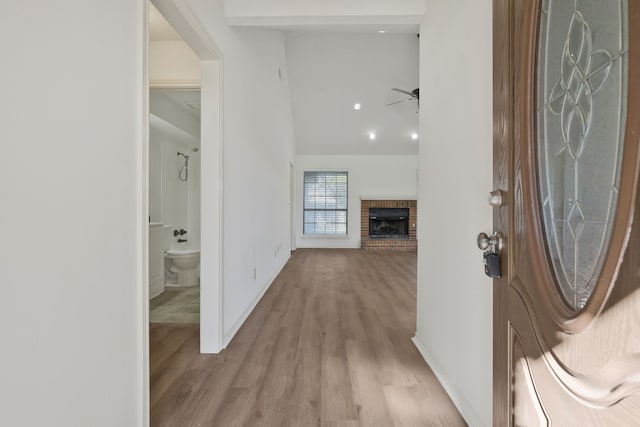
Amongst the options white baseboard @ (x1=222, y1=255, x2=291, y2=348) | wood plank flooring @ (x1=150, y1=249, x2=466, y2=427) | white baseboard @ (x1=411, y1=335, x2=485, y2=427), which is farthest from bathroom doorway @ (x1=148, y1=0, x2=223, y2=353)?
white baseboard @ (x1=411, y1=335, x2=485, y2=427)

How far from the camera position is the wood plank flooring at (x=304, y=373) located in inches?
59.3

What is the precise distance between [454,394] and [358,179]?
6.76 meters

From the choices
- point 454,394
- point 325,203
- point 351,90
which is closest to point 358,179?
point 325,203

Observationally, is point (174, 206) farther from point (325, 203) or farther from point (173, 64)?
point (325, 203)

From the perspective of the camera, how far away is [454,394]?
5.21 ft

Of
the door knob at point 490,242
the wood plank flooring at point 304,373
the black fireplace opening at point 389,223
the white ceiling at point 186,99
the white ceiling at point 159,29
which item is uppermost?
the white ceiling at point 159,29

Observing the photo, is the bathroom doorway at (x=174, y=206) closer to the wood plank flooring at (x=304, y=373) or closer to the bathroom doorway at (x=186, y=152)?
the bathroom doorway at (x=186, y=152)

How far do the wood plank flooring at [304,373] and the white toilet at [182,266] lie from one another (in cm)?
131

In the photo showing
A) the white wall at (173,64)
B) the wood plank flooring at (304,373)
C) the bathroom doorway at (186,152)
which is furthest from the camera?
the white wall at (173,64)

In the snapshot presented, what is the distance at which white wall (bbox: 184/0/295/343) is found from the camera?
2312 mm

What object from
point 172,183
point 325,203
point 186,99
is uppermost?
point 186,99

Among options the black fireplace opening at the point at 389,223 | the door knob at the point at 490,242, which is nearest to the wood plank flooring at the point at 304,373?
the door knob at the point at 490,242

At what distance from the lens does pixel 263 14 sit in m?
2.29

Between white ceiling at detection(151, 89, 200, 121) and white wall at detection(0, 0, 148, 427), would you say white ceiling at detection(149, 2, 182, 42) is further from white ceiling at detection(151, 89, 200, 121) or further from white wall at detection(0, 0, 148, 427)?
white wall at detection(0, 0, 148, 427)
